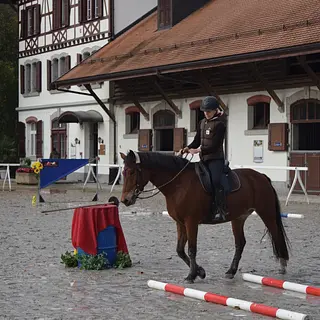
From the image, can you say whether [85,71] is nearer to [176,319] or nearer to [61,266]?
[61,266]

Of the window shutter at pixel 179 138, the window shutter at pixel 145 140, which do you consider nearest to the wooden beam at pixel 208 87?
the window shutter at pixel 179 138

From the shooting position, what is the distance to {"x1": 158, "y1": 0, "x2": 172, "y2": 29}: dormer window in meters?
29.6

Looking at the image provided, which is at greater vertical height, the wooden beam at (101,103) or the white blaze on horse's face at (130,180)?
the wooden beam at (101,103)

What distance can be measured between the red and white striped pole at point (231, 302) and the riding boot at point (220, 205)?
111 cm

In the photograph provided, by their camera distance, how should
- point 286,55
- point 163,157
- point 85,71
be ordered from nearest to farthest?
point 163,157 < point 286,55 < point 85,71

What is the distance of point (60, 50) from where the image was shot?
1384 inches

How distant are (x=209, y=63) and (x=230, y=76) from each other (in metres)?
3.39

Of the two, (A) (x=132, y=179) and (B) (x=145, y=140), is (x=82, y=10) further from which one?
(A) (x=132, y=179)

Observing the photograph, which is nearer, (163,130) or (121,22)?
(163,130)

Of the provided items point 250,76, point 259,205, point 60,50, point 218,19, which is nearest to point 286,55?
point 250,76

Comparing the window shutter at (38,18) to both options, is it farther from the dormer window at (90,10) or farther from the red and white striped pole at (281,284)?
the red and white striped pole at (281,284)

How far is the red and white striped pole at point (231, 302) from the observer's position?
6350 millimetres

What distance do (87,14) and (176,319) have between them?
2840 cm

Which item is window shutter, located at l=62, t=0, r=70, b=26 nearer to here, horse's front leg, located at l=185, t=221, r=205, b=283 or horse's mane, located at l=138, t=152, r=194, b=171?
horse's mane, located at l=138, t=152, r=194, b=171
